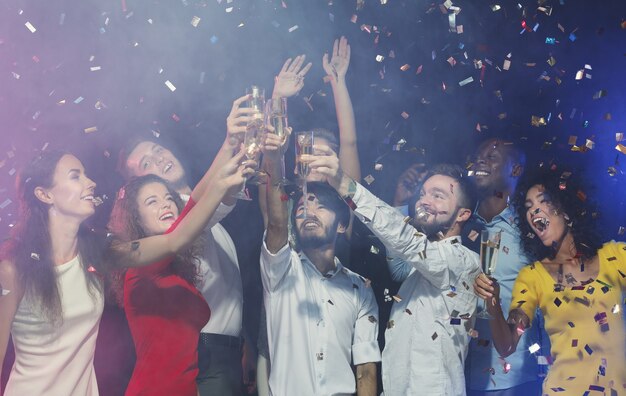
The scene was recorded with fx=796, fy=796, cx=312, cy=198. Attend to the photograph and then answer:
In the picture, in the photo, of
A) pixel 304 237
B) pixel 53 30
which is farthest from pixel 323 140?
pixel 53 30

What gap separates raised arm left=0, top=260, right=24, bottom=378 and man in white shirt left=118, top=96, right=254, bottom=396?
64 centimetres

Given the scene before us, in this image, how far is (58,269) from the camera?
10.9 ft

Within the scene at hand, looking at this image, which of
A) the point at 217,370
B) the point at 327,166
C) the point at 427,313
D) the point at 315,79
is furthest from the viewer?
the point at 315,79

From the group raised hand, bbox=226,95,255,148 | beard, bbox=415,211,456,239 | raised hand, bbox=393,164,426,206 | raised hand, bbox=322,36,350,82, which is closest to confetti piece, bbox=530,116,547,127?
raised hand, bbox=393,164,426,206

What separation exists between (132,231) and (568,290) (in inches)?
76.9

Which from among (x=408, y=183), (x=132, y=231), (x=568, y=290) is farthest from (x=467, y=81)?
(x=132, y=231)

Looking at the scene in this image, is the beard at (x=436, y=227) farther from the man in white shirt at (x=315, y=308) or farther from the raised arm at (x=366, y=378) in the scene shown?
the raised arm at (x=366, y=378)

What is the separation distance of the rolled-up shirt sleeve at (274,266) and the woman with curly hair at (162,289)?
0.28 meters

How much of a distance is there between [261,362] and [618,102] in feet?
Result: 7.76

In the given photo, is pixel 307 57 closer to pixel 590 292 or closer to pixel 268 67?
pixel 268 67

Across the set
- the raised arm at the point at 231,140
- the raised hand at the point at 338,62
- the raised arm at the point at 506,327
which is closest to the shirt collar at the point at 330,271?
the raised arm at the point at 231,140

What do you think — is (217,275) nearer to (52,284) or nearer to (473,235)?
(52,284)

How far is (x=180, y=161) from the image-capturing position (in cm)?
362

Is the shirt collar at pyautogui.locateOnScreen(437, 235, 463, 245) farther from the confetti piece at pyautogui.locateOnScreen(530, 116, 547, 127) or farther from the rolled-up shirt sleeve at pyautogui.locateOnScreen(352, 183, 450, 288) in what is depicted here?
the confetti piece at pyautogui.locateOnScreen(530, 116, 547, 127)
